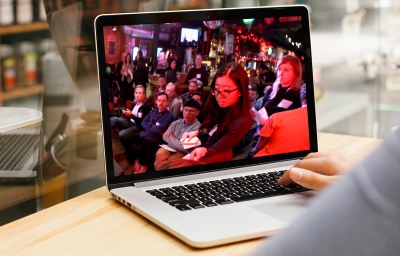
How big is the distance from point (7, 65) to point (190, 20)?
1.47 ft

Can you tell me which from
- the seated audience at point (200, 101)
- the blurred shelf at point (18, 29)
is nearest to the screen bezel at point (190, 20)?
the seated audience at point (200, 101)

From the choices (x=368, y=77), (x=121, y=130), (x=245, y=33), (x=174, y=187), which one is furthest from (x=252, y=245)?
(x=368, y=77)

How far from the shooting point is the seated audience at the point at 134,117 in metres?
0.77

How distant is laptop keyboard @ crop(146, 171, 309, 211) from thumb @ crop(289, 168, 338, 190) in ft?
0.17

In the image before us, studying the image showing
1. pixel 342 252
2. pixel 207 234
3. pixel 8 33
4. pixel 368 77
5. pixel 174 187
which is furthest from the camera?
pixel 368 77

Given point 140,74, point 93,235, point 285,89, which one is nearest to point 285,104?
point 285,89

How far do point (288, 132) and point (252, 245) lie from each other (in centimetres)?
40

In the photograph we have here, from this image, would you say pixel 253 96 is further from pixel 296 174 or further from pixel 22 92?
pixel 22 92

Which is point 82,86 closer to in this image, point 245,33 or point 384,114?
point 245,33

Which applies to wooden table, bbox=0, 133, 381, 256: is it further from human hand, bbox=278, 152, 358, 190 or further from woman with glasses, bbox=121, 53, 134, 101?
woman with glasses, bbox=121, 53, 134, 101

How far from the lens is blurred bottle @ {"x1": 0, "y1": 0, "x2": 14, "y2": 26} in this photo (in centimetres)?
89

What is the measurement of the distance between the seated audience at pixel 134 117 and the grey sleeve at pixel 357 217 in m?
0.61

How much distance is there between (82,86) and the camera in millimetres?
1078

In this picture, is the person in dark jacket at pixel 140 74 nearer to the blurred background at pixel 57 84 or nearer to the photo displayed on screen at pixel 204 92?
the photo displayed on screen at pixel 204 92
